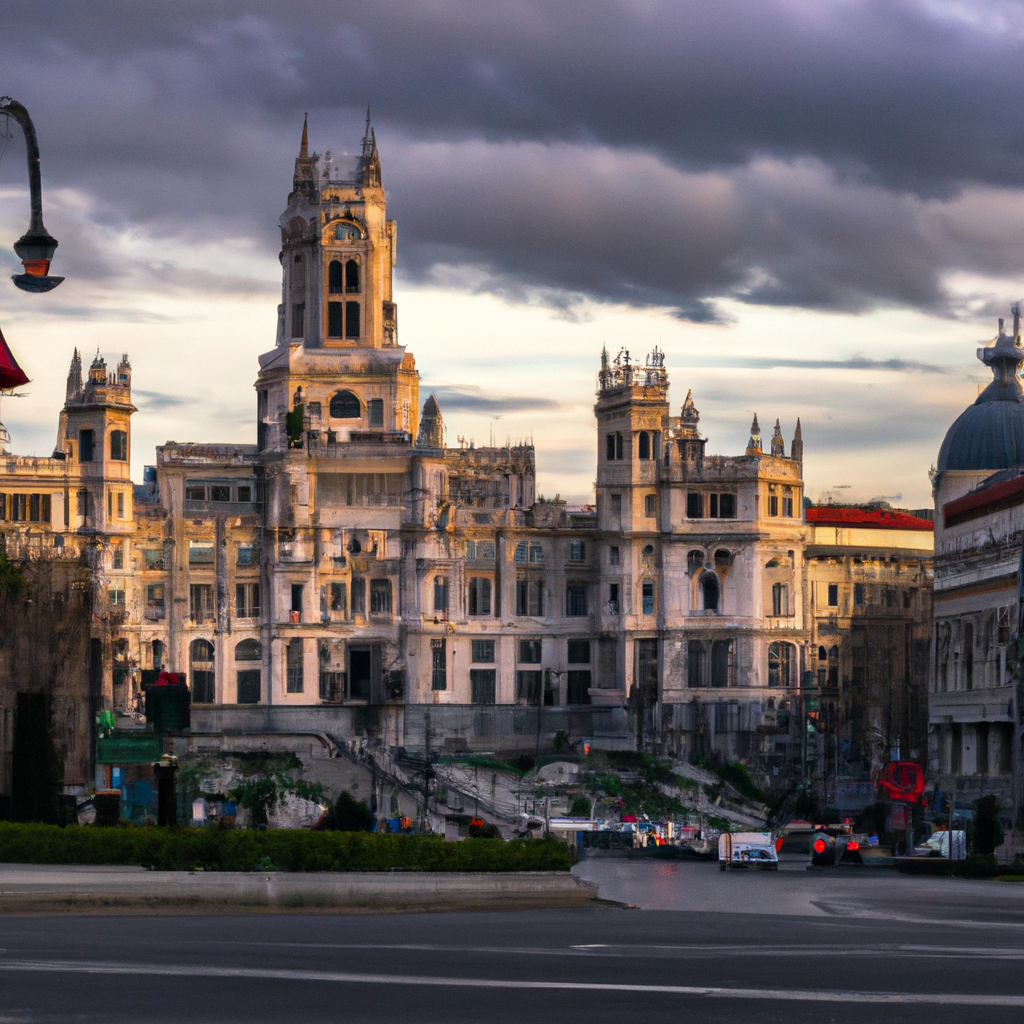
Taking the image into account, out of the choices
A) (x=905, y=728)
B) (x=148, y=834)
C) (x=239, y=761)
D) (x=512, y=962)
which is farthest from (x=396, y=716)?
(x=512, y=962)

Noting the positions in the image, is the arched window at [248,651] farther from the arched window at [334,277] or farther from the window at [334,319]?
the arched window at [334,277]

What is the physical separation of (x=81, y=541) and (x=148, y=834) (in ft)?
291

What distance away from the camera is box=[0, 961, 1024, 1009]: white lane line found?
84.1 ft

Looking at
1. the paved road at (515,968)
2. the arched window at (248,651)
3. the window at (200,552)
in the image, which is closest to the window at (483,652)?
the arched window at (248,651)

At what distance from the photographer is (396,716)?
12738 cm

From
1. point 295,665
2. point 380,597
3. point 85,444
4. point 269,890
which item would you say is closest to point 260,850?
point 269,890

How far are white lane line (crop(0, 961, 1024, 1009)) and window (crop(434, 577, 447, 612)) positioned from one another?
104865mm

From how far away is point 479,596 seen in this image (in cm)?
13675

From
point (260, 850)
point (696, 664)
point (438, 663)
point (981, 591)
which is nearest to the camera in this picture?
point (260, 850)

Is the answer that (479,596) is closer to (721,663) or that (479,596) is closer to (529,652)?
(529,652)

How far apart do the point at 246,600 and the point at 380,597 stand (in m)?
8.16

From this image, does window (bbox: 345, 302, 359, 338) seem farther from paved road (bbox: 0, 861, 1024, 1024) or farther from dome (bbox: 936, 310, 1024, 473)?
paved road (bbox: 0, 861, 1024, 1024)

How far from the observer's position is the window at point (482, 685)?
13450 centimetres

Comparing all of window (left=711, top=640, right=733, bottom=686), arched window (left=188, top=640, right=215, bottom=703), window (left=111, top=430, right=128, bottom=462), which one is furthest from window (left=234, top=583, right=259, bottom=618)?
window (left=711, top=640, right=733, bottom=686)
